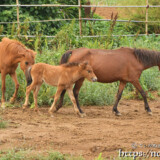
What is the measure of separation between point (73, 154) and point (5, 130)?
1.75m

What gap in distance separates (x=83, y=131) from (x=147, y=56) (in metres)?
2.80

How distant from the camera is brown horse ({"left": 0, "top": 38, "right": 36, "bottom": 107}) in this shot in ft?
A: 30.3

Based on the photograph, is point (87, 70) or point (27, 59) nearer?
point (87, 70)

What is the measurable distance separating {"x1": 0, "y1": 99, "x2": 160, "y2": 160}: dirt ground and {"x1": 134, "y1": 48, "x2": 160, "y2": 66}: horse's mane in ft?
3.81

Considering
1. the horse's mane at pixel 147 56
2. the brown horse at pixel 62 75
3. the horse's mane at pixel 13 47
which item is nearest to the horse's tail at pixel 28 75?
the brown horse at pixel 62 75

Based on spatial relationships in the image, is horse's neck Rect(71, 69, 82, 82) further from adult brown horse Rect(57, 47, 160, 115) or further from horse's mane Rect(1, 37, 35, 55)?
horse's mane Rect(1, 37, 35, 55)

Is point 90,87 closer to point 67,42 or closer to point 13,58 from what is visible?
point 13,58

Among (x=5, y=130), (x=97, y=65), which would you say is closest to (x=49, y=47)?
(x=97, y=65)

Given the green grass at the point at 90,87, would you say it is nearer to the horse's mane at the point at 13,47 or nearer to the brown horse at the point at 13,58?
the brown horse at the point at 13,58

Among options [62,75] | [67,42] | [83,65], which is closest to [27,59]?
[62,75]

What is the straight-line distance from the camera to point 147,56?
Result: 9.41m

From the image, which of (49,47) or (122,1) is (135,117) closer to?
(49,47)

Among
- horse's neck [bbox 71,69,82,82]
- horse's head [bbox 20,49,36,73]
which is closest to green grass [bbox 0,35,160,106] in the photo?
horse's head [bbox 20,49,36,73]

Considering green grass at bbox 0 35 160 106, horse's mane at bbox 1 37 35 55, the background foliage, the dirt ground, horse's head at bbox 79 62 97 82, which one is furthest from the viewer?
the background foliage
